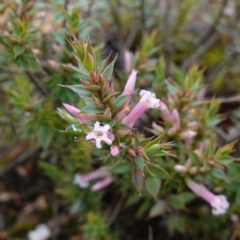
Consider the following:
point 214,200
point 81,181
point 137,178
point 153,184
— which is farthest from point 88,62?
point 81,181

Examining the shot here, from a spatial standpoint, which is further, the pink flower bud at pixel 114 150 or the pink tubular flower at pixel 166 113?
the pink tubular flower at pixel 166 113

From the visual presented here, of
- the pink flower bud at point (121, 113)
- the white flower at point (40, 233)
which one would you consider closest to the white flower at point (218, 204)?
the pink flower bud at point (121, 113)

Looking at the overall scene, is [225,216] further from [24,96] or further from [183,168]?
[24,96]

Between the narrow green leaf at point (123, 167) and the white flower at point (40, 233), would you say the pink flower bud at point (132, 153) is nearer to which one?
the narrow green leaf at point (123, 167)

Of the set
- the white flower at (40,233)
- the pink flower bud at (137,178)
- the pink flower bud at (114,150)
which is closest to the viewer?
the pink flower bud at (114,150)

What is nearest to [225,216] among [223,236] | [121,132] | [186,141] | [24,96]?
[223,236]
